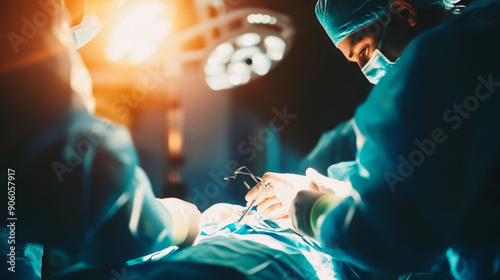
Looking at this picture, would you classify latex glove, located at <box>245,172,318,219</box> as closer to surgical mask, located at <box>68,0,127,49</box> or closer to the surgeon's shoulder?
the surgeon's shoulder

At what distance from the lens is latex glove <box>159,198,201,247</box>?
0.96 metres

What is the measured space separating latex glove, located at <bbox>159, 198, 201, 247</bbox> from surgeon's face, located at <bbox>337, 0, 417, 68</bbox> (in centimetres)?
102

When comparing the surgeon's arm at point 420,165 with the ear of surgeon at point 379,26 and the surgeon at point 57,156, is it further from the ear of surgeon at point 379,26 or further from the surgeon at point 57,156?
the surgeon at point 57,156

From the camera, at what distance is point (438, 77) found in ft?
2.63

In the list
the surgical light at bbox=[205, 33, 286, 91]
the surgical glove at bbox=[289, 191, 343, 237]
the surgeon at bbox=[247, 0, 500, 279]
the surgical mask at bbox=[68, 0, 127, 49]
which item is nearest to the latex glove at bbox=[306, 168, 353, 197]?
the surgical glove at bbox=[289, 191, 343, 237]

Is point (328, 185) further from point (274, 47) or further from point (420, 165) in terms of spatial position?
point (274, 47)

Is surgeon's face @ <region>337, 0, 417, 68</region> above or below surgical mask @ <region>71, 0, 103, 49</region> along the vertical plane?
below

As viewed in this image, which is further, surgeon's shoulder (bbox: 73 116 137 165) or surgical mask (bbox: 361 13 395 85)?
surgical mask (bbox: 361 13 395 85)

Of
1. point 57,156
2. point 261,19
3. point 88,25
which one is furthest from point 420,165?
point 261,19

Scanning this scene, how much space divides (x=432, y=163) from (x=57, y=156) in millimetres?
1015

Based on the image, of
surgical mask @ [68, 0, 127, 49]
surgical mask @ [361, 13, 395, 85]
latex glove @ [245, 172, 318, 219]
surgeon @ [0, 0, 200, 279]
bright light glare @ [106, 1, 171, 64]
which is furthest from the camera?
bright light glare @ [106, 1, 171, 64]

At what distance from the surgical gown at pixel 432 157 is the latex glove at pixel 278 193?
51cm

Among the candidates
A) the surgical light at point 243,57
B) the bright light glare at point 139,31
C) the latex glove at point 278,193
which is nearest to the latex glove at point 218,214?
the latex glove at point 278,193

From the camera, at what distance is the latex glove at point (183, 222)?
0.96 m
